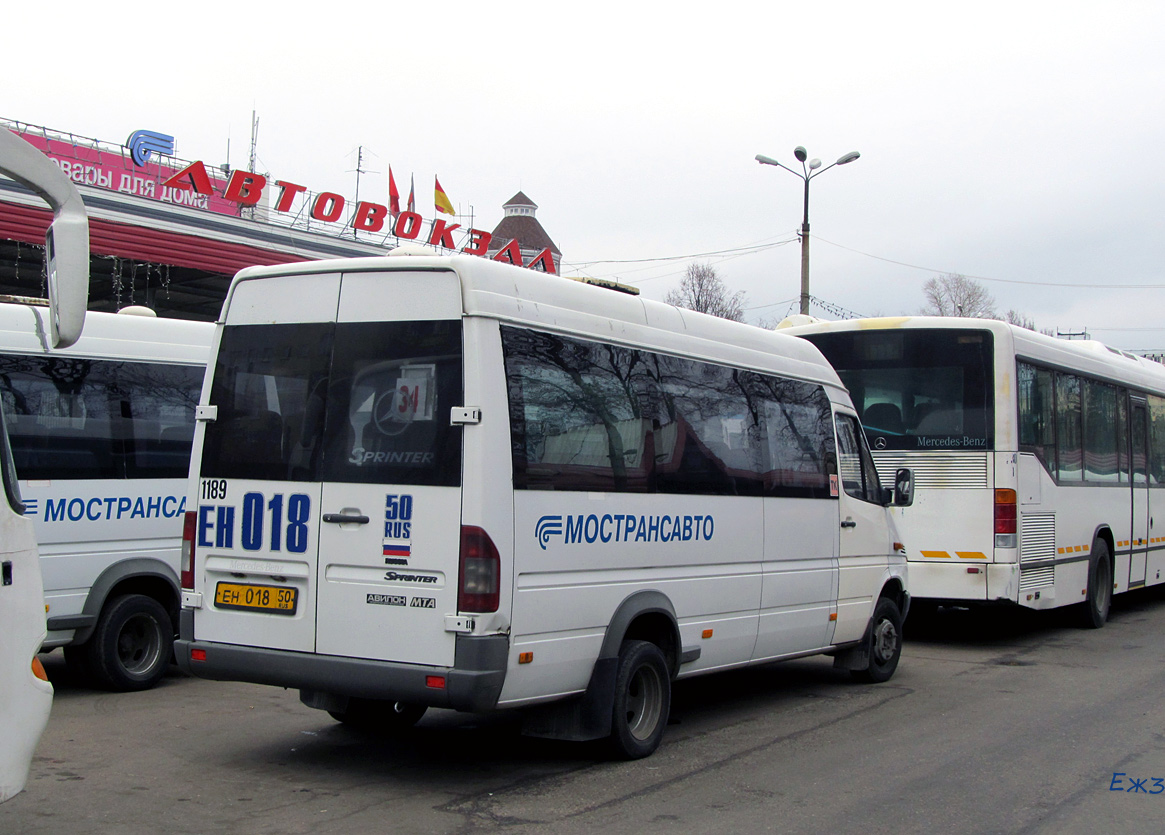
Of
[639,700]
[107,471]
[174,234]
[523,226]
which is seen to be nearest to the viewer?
[639,700]

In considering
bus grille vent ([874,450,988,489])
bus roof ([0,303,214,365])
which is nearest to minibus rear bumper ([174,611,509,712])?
bus roof ([0,303,214,365])

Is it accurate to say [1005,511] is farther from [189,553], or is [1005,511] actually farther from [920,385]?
[189,553]

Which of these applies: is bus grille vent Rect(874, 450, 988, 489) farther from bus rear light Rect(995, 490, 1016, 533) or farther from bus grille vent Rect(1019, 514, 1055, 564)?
bus grille vent Rect(1019, 514, 1055, 564)

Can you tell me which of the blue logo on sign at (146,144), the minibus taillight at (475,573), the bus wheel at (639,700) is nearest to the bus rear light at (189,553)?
the minibus taillight at (475,573)

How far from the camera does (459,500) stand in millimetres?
5828

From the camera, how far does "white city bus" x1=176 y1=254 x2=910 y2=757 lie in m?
5.89

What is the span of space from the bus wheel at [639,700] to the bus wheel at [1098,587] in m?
8.04

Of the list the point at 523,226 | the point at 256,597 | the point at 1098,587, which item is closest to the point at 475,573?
the point at 256,597

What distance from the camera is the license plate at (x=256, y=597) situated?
625 cm

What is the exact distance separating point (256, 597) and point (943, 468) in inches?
296

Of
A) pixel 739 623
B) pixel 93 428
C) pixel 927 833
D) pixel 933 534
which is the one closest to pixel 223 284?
pixel 93 428

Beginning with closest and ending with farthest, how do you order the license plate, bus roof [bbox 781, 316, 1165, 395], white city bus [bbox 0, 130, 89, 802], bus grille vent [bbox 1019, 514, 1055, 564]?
white city bus [bbox 0, 130, 89, 802]
the license plate
bus grille vent [bbox 1019, 514, 1055, 564]
bus roof [bbox 781, 316, 1165, 395]

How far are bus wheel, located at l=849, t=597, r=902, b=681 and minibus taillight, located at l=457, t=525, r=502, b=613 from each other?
4882mm

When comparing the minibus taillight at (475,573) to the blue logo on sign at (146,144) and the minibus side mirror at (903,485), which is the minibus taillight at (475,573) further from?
the blue logo on sign at (146,144)
